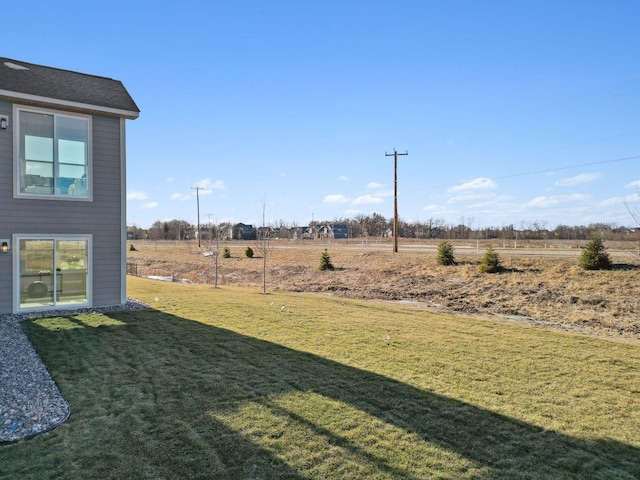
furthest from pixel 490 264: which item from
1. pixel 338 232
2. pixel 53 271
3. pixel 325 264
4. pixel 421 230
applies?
pixel 338 232

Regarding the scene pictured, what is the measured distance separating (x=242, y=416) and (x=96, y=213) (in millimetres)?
8822

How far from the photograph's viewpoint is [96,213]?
10.8m

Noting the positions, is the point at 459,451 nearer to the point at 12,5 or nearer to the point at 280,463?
the point at 280,463

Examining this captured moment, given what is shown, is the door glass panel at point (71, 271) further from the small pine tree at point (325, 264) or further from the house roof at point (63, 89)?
the small pine tree at point (325, 264)

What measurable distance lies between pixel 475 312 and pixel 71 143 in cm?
1357

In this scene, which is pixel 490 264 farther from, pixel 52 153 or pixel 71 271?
pixel 52 153

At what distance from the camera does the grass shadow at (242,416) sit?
348 centimetres

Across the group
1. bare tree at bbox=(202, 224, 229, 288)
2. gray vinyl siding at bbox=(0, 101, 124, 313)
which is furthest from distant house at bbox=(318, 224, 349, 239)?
gray vinyl siding at bbox=(0, 101, 124, 313)

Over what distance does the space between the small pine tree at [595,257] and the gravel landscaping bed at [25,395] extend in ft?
59.0

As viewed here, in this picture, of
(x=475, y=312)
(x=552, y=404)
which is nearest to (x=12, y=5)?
(x=552, y=404)

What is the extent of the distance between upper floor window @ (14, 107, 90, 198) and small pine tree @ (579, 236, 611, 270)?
60.3ft

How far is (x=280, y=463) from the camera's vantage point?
11.4 feet

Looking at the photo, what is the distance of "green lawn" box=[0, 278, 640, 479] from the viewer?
11.5ft

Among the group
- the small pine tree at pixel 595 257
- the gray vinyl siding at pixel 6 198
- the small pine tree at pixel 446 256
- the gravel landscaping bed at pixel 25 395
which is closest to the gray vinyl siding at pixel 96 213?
the gray vinyl siding at pixel 6 198
